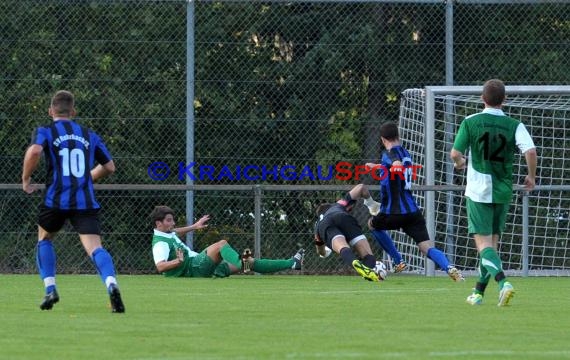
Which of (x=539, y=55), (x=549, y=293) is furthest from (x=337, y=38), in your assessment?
(x=549, y=293)

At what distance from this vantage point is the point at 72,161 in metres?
9.84

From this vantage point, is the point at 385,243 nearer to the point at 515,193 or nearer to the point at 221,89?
the point at 515,193

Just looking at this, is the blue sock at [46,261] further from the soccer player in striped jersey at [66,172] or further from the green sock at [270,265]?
the green sock at [270,265]

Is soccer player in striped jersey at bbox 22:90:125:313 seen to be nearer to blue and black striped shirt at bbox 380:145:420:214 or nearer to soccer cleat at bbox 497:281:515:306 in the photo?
soccer cleat at bbox 497:281:515:306

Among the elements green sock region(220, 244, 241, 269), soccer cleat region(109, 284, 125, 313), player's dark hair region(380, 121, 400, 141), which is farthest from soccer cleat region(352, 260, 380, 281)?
soccer cleat region(109, 284, 125, 313)

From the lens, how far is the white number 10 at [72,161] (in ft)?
32.1

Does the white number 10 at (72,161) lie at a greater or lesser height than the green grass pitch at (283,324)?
greater

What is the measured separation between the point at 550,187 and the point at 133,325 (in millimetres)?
9529

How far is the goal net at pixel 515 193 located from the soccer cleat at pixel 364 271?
2820 mm

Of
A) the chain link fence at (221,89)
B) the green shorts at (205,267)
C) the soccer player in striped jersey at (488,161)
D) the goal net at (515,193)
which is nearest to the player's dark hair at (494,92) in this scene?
the soccer player in striped jersey at (488,161)

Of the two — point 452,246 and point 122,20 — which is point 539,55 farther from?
point 122,20

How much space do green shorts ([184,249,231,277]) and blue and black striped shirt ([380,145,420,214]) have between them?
6.59 ft

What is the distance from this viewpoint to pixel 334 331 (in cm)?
809

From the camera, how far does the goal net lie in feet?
56.9
